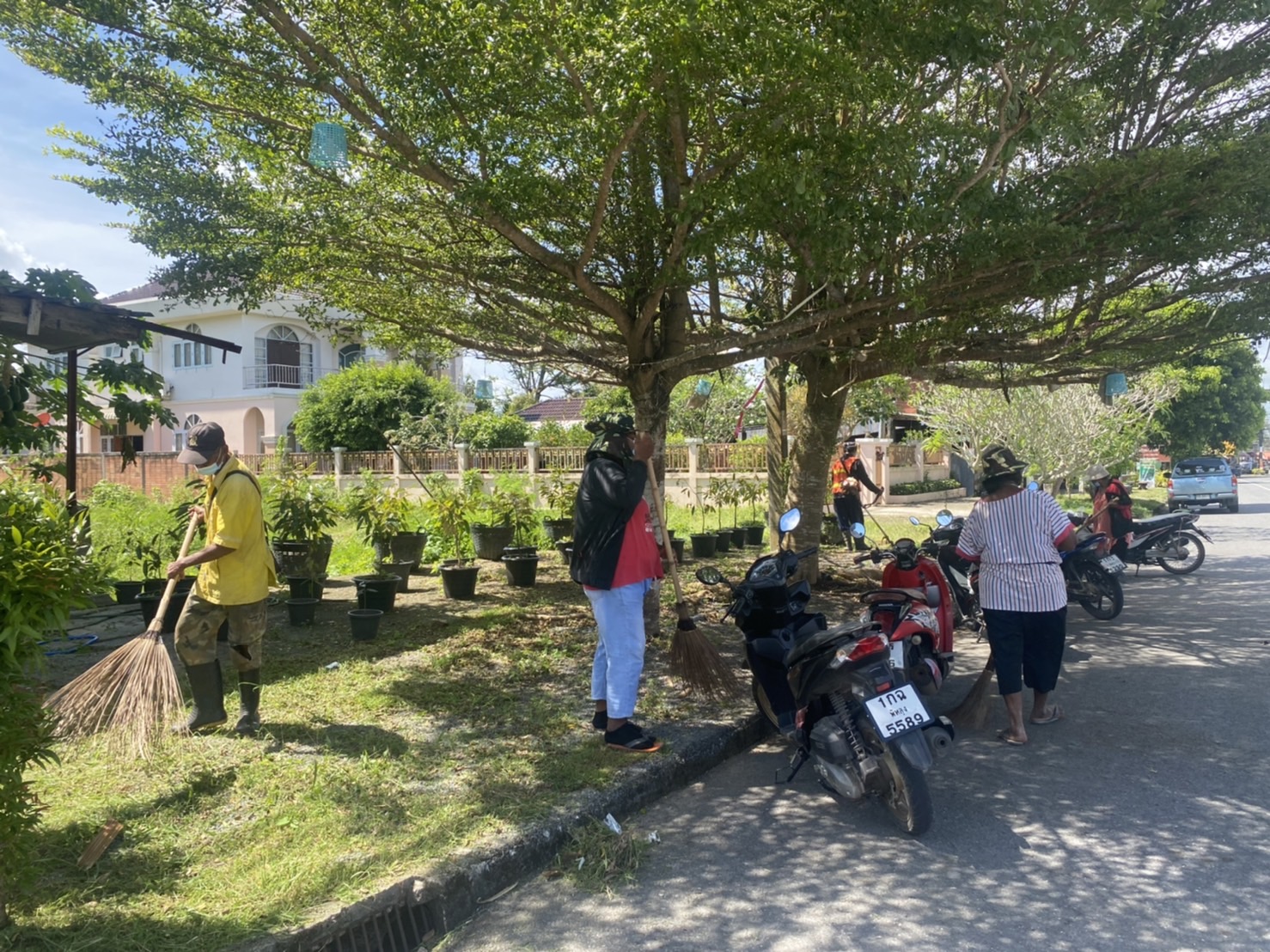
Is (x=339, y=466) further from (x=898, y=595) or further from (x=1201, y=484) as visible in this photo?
(x=1201, y=484)

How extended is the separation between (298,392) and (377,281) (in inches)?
1025

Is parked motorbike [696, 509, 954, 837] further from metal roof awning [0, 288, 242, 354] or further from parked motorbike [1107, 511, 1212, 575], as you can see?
parked motorbike [1107, 511, 1212, 575]

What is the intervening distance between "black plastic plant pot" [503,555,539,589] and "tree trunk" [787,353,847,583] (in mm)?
2974

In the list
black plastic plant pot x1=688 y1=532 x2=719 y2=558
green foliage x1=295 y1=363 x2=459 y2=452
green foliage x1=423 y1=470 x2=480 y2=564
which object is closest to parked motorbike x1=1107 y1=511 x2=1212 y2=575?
black plastic plant pot x1=688 y1=532 x2=719 y2=558

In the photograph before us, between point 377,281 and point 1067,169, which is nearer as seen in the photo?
point 1067,169

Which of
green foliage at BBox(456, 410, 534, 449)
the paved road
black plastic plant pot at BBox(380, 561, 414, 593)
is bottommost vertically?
the paved road

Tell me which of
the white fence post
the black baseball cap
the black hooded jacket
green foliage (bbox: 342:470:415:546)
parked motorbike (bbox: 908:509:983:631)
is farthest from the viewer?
Answer: the white fence post

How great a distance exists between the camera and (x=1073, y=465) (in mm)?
20328

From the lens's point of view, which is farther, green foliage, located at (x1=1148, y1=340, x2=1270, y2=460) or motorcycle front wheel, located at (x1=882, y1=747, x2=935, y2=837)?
green foliage, located at (x1=1148, y1=340, x2=1270, y2=460)

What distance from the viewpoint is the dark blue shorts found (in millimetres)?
5168

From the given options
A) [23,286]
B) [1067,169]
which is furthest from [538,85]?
[1067,169]

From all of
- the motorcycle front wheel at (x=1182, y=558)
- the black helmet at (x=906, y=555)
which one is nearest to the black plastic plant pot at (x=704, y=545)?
the motorcycle front wheel at (x=1182, y=558)

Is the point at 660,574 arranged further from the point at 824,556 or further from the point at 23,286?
the point at 824,556

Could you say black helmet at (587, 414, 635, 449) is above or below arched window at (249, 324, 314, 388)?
below
